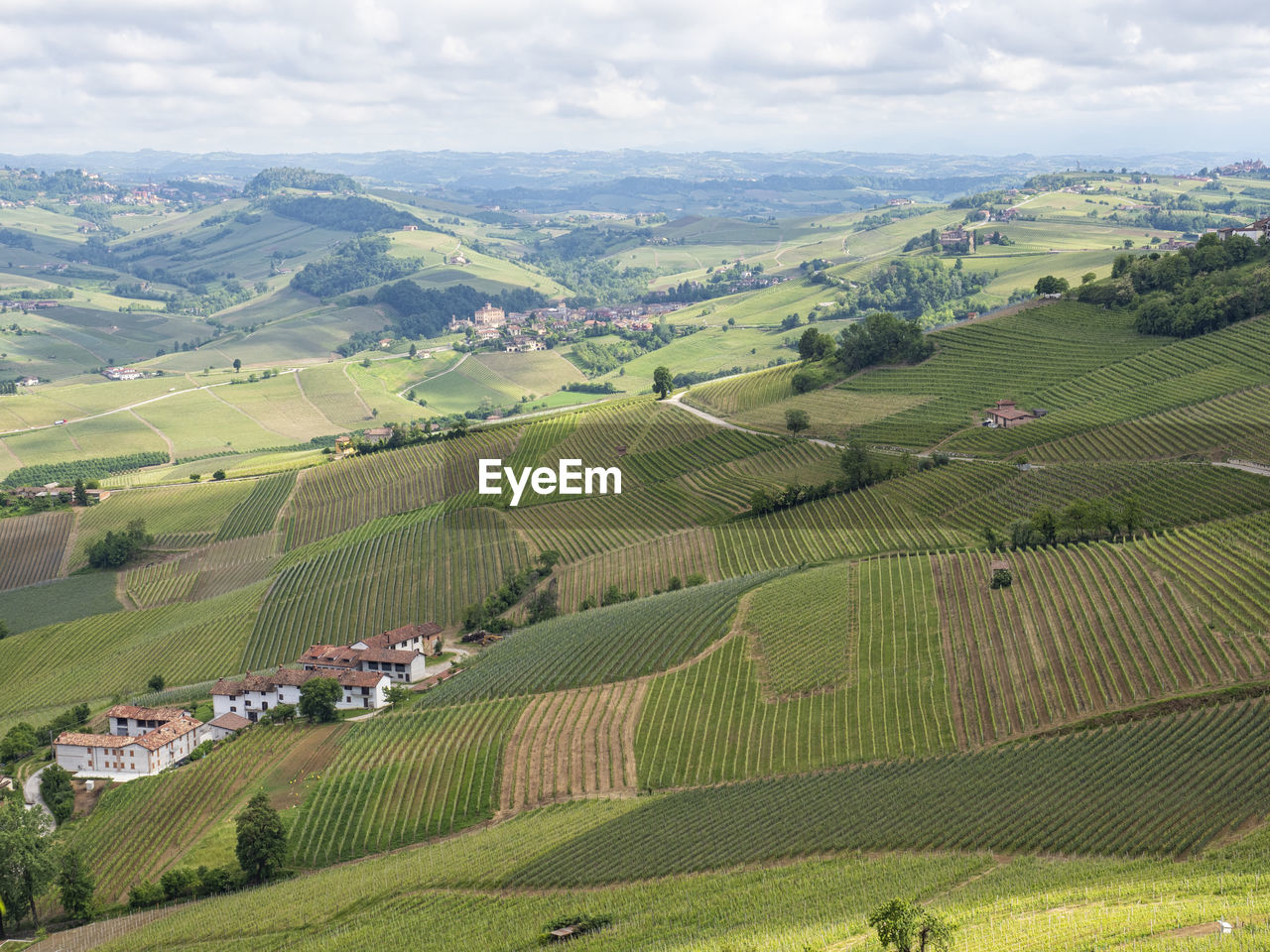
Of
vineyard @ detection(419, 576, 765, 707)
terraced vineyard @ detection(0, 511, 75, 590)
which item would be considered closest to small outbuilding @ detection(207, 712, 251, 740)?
vineyard @ detection(419, 576, 765, 707)

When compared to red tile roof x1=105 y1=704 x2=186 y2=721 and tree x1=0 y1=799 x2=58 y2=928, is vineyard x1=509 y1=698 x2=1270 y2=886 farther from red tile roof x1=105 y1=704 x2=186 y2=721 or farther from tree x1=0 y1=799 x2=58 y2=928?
red tile roof x1=105 y1=704 x2=186 y2=721

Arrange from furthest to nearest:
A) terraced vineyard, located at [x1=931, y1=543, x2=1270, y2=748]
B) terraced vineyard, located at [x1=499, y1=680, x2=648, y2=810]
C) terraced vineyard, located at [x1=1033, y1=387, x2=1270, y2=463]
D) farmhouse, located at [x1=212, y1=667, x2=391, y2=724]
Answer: terraced vineyard, located at [x1=1033, y1=387, x2=1270, y2=463] < farmhouse, located at [x1=212, y1=667, x2=391, y2=724] < terraced vineyard, located at [x1=499, y1=680, x2=648, y2=810] < terraced vineyard, located at [x1=931, y1=543, x2=1270, y2=748]

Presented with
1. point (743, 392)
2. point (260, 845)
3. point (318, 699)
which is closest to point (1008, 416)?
point (743, 392)

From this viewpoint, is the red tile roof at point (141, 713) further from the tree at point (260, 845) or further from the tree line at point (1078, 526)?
the tree line at point (1078, 526)

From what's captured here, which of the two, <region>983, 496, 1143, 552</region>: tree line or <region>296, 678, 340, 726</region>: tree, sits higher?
<region>983, 496, 1143, 552</region>: tree line

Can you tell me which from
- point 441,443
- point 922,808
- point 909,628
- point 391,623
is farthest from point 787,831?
point 441,443

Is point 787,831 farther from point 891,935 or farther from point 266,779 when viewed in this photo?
point 266,779

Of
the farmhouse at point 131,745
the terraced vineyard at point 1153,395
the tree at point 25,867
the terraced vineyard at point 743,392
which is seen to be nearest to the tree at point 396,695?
the farmhouse at point 131,745

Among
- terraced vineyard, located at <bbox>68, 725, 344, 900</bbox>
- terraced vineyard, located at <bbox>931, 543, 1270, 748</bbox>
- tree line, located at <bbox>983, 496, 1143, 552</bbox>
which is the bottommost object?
terraced vineyard, located at <bbox>68, 725, 344, 900</bbox>
